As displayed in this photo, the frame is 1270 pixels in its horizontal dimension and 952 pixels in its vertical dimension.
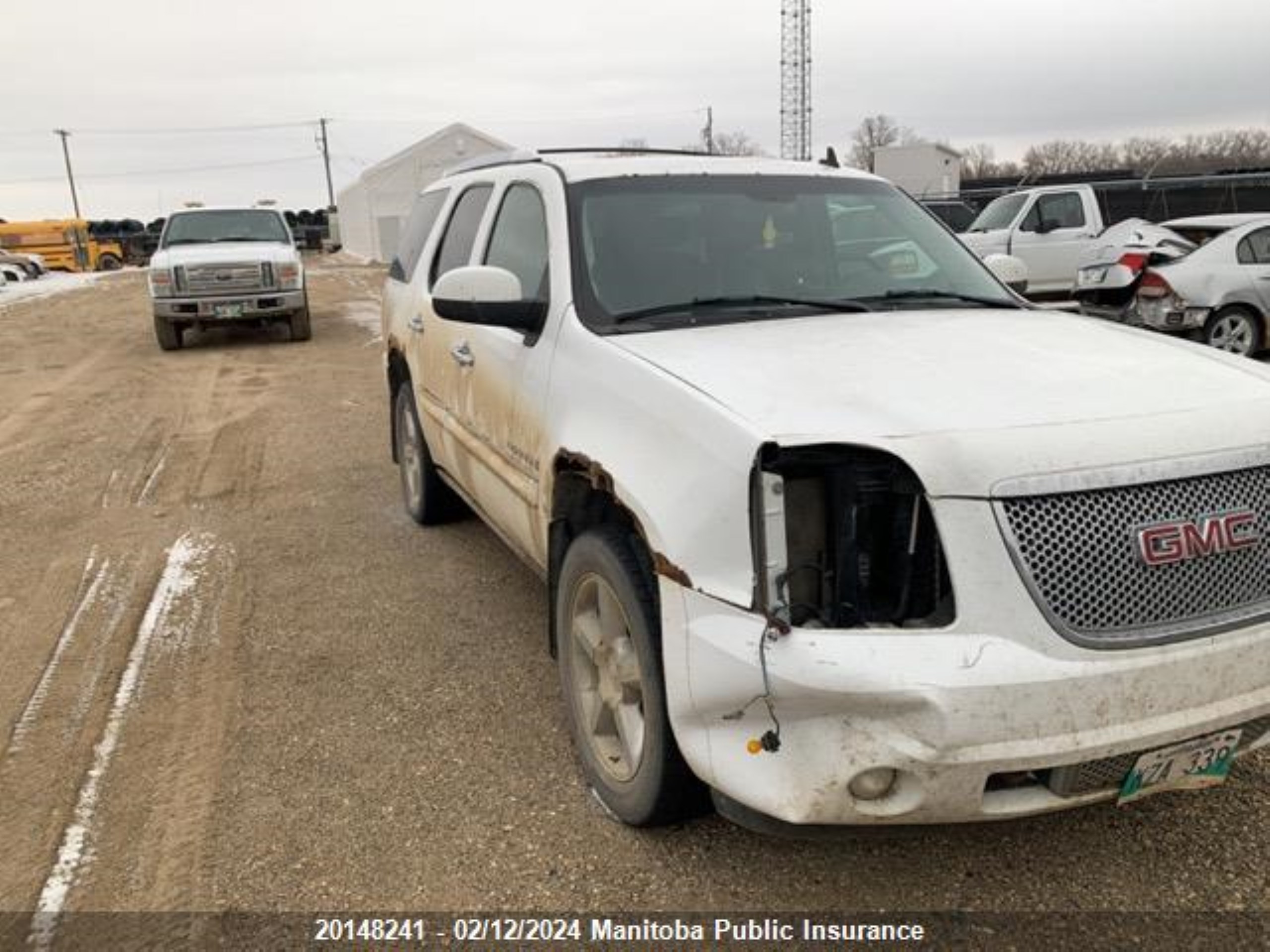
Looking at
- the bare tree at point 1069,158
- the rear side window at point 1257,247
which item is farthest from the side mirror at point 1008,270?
the bare tree at point 1069,158

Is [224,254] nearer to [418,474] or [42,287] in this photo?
[418,474]

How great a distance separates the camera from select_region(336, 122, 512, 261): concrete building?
39719 millimetres

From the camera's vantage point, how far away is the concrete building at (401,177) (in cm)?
3972

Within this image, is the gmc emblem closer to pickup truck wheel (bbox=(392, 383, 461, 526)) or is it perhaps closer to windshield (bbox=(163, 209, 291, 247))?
pickup truck wheel (bbox=(392, 383, 461, 526))

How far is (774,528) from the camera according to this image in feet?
7.39

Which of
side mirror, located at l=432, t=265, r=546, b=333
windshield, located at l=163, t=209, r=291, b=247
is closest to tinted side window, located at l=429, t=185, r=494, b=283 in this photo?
side mirror, located at l=432, t=265, r=546, b=333

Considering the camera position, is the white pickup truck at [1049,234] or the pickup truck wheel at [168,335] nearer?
the pickup truck wheel at [168,335]

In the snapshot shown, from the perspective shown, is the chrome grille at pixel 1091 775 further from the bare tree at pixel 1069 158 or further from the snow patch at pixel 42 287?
the bare tree at pixel 1069 158

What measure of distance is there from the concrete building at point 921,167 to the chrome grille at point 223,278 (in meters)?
28.2

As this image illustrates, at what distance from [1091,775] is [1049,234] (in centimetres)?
1348

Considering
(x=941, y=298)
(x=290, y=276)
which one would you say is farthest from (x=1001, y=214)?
(x=941, y=298)

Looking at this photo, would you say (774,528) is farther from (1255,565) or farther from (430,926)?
(430,926)

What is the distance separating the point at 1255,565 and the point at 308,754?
9.22ft

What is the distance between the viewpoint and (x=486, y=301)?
3.43 meters
